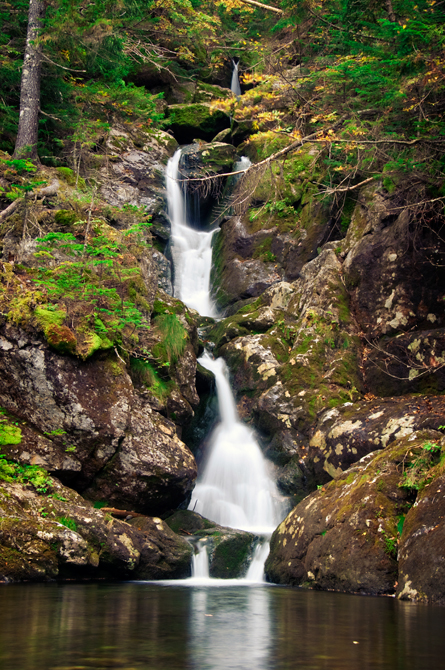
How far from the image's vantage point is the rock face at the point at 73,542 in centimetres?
588

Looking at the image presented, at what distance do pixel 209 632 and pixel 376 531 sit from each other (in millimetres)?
3305

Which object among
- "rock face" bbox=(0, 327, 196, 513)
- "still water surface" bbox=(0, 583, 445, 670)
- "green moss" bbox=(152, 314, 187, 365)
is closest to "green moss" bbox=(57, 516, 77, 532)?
"still water surface" bbox=(0, 583, 445, 670)

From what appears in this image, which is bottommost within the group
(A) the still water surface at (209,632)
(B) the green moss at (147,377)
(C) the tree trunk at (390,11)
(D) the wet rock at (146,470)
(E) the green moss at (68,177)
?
(A) the still water surface at (209,632)

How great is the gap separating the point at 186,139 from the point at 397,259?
46.0 ft

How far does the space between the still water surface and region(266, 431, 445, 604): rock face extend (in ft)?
1.62

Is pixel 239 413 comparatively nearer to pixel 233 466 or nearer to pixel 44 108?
pixel 233 466

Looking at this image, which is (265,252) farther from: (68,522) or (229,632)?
(229,632)

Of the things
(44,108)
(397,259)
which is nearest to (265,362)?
(397,259)

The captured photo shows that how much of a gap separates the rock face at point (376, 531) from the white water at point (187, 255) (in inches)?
393

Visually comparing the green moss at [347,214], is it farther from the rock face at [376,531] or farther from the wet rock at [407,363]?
the rock face at [376,531]

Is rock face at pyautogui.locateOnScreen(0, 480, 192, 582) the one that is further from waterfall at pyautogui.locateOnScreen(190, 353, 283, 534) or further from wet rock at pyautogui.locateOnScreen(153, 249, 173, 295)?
wet rock at pyautogui.locateOnScreen(153, 249, 173, 295)

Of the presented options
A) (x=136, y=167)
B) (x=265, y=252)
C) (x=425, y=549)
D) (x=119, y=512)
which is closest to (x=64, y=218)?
(x=119, y=512)

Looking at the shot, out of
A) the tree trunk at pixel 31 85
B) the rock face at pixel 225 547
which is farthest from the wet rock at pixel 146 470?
the tree trunk at pixel 31 85

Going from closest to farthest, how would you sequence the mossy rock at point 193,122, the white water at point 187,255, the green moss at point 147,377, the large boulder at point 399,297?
1. the green moss at point 147,377
2. the large boulder at point 399,297
3. the white water at point 187,255
4. the mossy rock at point 193,122
